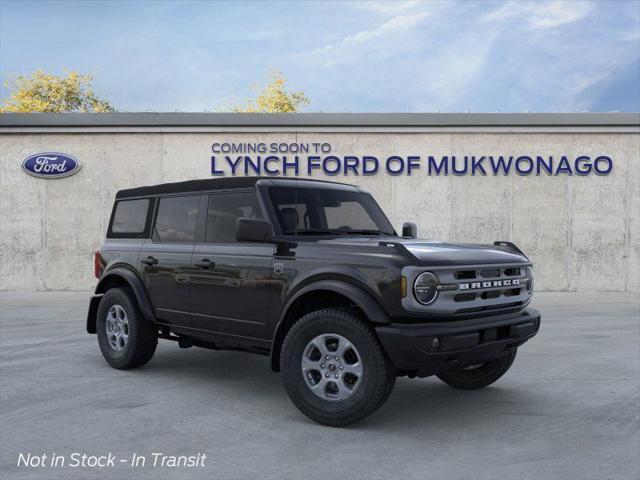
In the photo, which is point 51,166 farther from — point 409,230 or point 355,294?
point 355,294

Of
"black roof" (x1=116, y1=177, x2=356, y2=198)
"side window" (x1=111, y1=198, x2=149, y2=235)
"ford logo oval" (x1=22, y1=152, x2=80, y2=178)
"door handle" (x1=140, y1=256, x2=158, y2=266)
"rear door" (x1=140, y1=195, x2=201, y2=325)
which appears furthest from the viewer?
"ford logo oval" (x1=22, y1=152, x2=80, y2=178)

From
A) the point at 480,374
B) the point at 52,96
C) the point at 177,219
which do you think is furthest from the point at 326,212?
the point at 52,96

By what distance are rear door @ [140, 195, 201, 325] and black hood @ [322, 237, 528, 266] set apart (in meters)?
1.55

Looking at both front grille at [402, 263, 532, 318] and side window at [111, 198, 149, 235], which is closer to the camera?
front grille at [402, 263, 532, 318]

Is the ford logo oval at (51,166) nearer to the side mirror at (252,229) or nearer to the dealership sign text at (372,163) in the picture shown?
the dealership sign text at (372,163)

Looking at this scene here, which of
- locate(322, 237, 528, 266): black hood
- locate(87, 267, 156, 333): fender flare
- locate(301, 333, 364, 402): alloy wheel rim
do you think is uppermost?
locate(322, 237, 528, 266): black hood

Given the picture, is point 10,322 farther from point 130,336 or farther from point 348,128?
point 348,128

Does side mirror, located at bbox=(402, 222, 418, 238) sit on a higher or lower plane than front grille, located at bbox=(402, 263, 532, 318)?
higher

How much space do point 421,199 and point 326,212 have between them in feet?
33.7

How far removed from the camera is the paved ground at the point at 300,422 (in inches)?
140

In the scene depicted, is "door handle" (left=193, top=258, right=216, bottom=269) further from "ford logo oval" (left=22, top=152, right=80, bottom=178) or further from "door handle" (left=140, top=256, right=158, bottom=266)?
"ford logo oval" (left=22, top=152, right=80, bottom=178)

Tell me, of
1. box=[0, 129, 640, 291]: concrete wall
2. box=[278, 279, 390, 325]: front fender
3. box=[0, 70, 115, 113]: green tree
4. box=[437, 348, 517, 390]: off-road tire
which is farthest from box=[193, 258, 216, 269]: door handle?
box=[0, 70, 115, 113]: green tree

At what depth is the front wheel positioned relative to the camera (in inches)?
161

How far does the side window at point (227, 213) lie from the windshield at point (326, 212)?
21 cm
